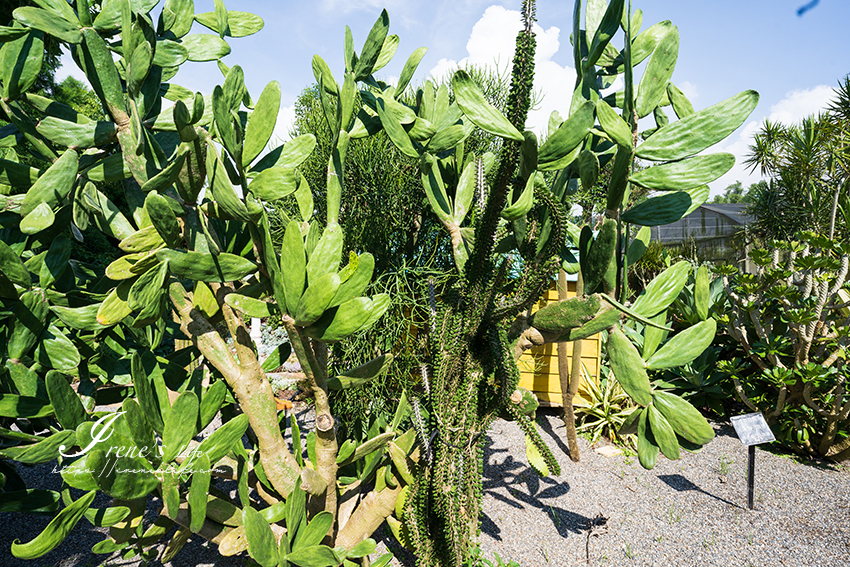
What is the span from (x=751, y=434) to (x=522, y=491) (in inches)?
47.9

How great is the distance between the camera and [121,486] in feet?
2.23

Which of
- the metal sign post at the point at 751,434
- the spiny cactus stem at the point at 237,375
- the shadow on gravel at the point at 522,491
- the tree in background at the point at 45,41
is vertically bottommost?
the shadow on gravel at the point at 522,491

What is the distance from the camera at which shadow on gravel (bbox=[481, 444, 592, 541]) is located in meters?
2.19

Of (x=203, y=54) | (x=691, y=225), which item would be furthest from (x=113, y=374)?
(x=691, y=225)

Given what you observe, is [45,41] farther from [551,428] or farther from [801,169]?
[801,169]

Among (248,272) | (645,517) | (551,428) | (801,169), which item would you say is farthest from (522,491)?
(801,169)

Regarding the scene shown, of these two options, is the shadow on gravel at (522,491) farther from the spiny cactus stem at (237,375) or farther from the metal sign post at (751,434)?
the spiny cactus stem at (237,375)

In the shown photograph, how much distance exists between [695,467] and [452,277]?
7.41ft

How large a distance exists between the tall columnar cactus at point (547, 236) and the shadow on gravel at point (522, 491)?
0.98 m

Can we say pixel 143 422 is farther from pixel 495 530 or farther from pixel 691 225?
pixel 691 225

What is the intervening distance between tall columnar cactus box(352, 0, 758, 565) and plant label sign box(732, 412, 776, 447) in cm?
155

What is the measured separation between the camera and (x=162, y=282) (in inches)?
28.8

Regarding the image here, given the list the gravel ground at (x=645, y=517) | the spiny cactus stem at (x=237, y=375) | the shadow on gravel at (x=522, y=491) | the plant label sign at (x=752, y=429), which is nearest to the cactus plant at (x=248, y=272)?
the spiny cactus stem at (x=237, y=375)

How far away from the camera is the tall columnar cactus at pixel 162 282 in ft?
2.44
